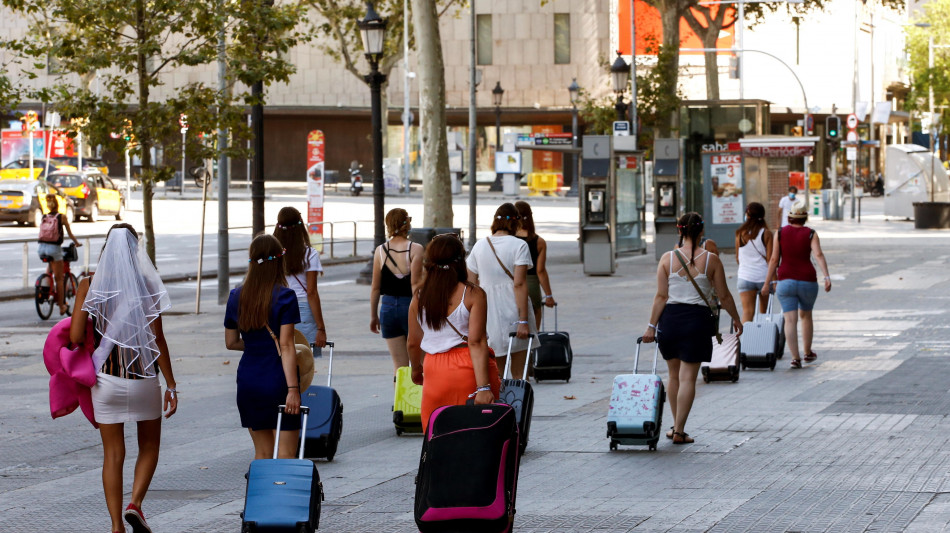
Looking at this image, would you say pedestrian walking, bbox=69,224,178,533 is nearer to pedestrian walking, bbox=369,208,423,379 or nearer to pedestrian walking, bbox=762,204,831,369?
pedestrian walking, bbox=369,208,423,379

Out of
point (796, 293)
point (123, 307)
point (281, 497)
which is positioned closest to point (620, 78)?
point (796, 293)

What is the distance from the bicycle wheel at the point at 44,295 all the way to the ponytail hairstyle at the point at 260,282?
13.6 meters

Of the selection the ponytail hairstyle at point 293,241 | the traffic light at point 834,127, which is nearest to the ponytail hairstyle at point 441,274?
the ponytail hairstyle at point 293,241

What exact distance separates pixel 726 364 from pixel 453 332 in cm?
593

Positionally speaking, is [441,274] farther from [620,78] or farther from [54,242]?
[620,78]

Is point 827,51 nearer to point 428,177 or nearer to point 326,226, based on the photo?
point 326,226

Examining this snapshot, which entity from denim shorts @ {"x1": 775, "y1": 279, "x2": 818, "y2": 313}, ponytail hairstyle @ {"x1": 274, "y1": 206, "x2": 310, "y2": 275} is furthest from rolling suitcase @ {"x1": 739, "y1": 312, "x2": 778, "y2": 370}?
ponytail hairstyle @ {"x1": 274, "y1": 206, "x2": 310, "y2": 275}

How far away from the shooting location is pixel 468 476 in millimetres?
5980

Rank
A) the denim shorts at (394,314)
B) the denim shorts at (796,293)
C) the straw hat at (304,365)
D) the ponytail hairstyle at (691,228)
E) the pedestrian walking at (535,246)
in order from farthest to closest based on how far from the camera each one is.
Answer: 1. the denim shorts at (796,293)
2. the pedestrian walking at (535,246)
3. the denim shorts at (394,314)
4. the ponytail hairstyle at (691,228)
5. the straw hat at (304,365)

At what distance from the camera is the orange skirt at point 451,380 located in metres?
7.01

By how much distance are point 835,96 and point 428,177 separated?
55823 millimetres

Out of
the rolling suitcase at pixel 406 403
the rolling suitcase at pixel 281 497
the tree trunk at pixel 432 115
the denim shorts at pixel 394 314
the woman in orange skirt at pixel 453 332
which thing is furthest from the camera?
the tree trunk at pixel 432 115

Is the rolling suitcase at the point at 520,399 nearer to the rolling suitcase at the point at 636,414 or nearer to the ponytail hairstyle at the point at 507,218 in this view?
the rolling suitcase at the point at 636,414

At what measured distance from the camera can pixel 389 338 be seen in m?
10.6
